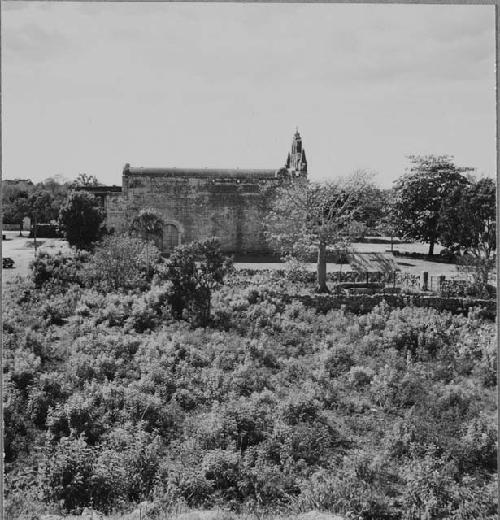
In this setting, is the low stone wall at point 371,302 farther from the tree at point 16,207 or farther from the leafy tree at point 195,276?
the tree at point 16,207

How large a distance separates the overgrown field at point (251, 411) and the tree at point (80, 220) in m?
8.92

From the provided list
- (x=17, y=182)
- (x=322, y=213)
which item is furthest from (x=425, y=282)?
(x=17, y=182)

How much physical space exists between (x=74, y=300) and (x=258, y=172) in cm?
1377

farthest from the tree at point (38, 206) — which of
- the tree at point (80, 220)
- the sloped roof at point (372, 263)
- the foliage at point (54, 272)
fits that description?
the sloped roof at point (372, 263)

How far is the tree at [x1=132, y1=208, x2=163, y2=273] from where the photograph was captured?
2422cm

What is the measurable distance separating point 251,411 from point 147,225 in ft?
50.0

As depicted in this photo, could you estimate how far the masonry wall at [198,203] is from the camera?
88.1 feet

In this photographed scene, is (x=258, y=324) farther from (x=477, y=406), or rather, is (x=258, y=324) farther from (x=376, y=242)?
(x=376, y=242)

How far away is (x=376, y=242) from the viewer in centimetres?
2597

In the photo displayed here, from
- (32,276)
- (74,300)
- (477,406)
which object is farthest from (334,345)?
(32,276)

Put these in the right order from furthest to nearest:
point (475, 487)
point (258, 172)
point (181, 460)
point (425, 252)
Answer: point (258, 172)
point (425, 252)
point (181, 460)
point (475, 487)

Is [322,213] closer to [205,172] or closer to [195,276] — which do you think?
[195,276]

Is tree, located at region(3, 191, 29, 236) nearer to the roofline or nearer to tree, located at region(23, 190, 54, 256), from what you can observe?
tree, located at region(23, 190, 54, 256)

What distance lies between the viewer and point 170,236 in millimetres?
26531
